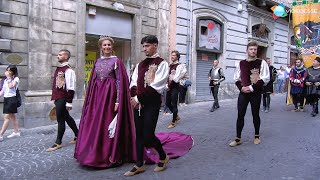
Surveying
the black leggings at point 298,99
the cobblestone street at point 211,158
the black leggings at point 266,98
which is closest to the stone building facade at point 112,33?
the cobblestone street at point 211,158

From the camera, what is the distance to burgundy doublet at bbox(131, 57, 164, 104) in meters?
4.27

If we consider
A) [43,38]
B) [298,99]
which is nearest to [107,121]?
[43,38]

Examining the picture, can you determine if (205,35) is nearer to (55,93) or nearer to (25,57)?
(25,57)

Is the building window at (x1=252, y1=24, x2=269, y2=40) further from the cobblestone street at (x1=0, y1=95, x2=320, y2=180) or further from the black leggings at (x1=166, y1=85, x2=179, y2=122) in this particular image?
the black leggings at (x1=166, y1=85, x2=179, y2=122)

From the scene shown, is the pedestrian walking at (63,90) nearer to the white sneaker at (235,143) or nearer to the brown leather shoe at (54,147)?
the brown leather shoe at (54,147)

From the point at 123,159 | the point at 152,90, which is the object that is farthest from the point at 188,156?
the point at 152,90

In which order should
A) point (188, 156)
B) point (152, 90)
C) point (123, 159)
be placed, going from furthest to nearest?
point (188, 156)
point (123, 159)
point (152, 90)

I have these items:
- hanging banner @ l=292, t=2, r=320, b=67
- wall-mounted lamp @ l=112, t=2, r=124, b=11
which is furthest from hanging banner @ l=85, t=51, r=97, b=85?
hanging banner @ l=292, t=2, r=320, b=67

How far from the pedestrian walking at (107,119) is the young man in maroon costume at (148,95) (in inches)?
18.9

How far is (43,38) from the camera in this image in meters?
8.77

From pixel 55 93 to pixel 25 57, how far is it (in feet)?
10.7

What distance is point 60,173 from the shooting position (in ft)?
14.9

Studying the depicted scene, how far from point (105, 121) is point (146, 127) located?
0.80 meters

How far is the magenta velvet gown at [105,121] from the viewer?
15.4 ft
